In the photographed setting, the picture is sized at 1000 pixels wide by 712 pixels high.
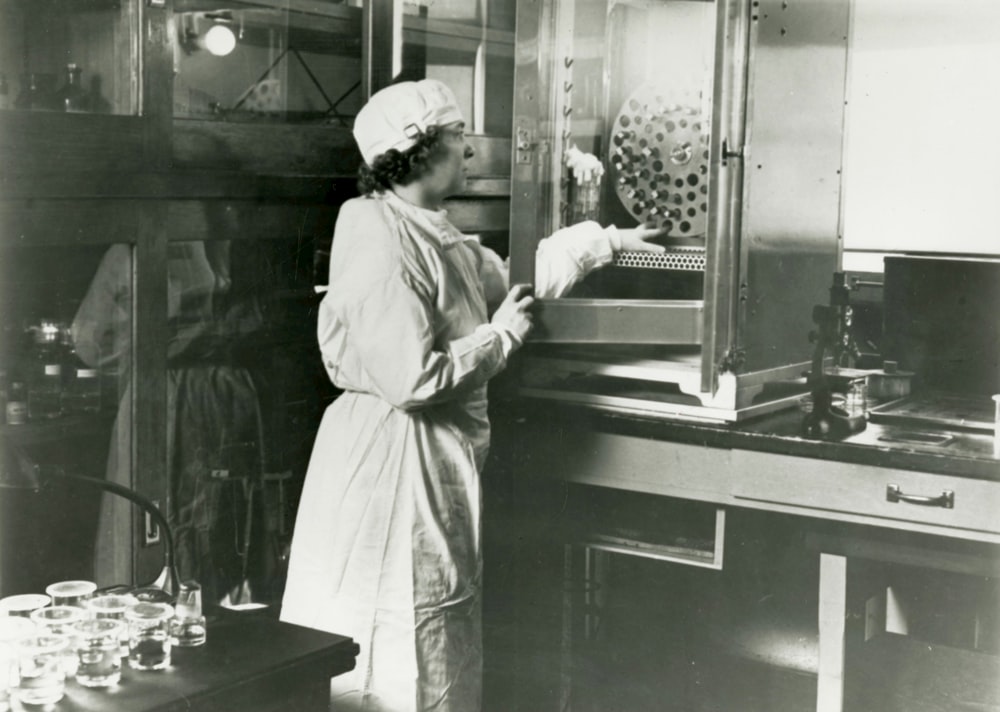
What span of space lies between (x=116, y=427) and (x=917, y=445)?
169 centimetres

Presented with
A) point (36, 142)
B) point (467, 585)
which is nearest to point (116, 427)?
point (36, 142)

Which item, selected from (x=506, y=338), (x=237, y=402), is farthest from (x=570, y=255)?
(x=237, y=402)

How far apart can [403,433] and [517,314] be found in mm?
363

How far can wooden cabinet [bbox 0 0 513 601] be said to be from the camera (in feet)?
7.86

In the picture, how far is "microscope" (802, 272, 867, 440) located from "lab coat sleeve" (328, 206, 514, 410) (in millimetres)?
737

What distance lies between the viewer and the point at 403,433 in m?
2.45

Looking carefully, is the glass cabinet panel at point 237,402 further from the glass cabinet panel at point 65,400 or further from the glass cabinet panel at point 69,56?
the glass cabinet panel at point 69,56

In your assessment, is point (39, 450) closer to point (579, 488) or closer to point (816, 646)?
point (579, 488)

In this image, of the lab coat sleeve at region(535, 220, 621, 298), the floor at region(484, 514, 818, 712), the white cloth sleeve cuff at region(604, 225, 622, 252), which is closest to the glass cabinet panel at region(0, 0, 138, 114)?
the lab coat sleeve at region(535, 220, 621, 298)

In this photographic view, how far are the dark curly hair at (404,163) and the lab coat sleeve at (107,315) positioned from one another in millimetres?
550

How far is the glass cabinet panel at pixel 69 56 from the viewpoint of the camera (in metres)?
2.32

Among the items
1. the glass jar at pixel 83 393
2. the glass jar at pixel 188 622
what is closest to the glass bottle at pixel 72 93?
the glass jar at pixel 83 393

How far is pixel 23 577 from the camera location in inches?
100

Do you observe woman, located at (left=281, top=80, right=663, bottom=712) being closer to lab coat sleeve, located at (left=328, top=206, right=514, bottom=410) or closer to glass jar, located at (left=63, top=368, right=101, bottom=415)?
lab coat sleeve, located at (left=328, top=206, right=514, bottom=410)
